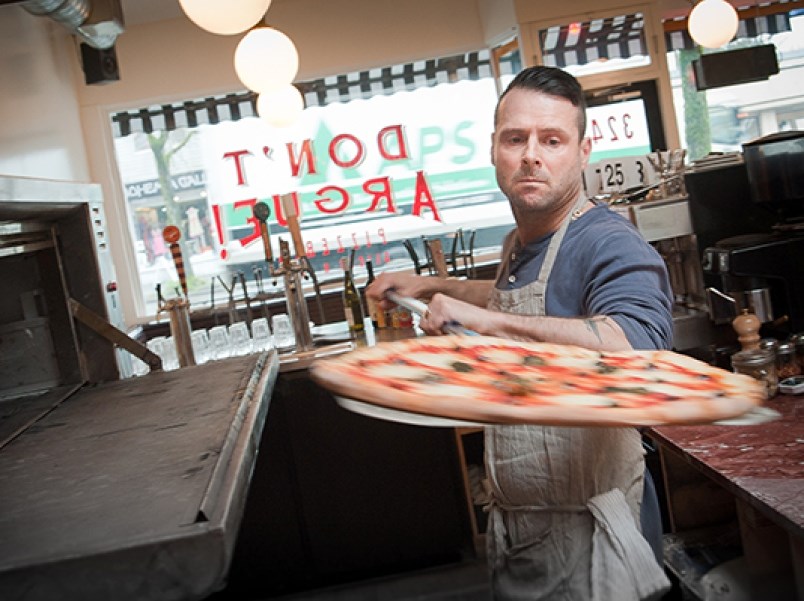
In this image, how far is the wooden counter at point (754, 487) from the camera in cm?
208

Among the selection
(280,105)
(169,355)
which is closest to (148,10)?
(280,105)

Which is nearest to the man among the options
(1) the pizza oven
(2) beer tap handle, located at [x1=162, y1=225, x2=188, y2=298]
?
(1) the pizza oven

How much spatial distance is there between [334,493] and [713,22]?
11.5 ft

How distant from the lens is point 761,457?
2.32 meters

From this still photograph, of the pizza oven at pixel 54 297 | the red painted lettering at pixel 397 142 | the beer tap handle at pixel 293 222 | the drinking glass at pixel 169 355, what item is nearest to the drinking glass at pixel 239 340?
the drinking glass at pixel 169 355

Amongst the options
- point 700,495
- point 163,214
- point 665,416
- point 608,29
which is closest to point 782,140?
point 700,495

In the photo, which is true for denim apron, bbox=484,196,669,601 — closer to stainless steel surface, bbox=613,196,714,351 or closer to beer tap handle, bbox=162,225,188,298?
stainless steel surface, bbox=613,196,714,351

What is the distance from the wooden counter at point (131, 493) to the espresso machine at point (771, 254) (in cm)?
159

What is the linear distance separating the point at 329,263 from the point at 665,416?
691cm

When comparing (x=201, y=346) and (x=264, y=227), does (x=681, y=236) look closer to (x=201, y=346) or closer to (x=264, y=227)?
(x=264, y=227)

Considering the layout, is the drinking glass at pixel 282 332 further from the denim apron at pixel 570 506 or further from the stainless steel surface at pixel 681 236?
the denim apron at pixel 570 506

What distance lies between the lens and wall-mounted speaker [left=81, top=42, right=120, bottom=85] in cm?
614

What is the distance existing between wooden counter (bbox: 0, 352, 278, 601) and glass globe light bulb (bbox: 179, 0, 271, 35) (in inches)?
51.0

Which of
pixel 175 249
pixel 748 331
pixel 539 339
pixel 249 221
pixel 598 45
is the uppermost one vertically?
pixel 598 45
